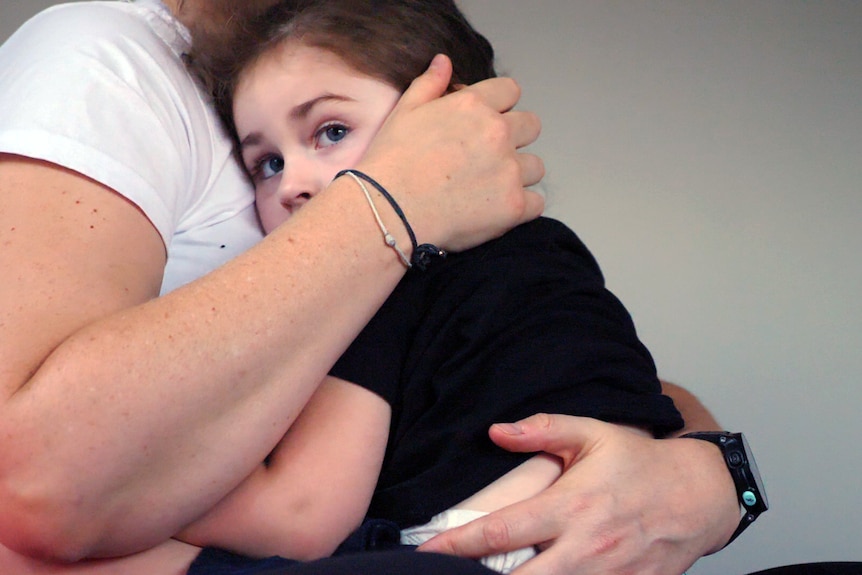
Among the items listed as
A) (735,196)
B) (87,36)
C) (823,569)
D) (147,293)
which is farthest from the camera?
(735,196)

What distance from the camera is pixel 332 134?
42.7 inches

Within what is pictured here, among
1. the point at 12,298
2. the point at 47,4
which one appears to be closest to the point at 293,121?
the point at 12,298

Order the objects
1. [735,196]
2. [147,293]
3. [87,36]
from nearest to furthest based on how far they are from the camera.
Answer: [147,293] < [87,36] < [735,196]

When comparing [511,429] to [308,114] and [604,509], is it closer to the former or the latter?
[604,509]

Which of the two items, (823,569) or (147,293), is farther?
(823,569)

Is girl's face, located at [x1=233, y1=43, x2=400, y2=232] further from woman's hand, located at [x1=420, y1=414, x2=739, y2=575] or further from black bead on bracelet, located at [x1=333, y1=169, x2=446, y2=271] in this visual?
woman's hand, located at [x1=420, y1=414, x2=739, y2=575]

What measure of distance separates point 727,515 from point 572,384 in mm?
256

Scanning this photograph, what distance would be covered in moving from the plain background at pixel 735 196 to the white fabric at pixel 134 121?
3.54 ft

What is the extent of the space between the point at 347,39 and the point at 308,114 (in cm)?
12

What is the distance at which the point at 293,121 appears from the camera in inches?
42.8

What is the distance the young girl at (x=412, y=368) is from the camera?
2.67ft

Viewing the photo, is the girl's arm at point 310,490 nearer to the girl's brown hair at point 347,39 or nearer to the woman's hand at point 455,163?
the woman's hand at point 455,163

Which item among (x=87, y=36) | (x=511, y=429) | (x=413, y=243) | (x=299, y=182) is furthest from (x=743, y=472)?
(x=87, y=36)

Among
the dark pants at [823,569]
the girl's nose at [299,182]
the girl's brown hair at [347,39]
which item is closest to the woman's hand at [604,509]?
the dark pants at [823,569]
